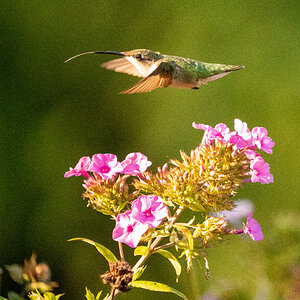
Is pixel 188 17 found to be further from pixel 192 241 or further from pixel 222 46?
pixel 192 241

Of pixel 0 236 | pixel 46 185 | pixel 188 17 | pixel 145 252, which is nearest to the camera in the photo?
pixel 145 252

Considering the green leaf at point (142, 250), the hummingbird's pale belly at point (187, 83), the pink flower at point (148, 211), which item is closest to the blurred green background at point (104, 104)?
the hummingbird's pale belly at point (187, 83)

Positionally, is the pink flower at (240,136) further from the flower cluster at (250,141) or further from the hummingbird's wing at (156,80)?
the hummingbird's wing at (156,80)

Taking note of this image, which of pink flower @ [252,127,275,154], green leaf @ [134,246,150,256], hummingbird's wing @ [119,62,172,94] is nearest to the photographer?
green leaf @ [134,246,150,256]

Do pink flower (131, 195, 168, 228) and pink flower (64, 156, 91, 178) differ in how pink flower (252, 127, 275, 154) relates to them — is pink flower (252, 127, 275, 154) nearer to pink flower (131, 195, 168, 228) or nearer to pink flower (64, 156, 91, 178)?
pink flower (131, 195, 168, 228)

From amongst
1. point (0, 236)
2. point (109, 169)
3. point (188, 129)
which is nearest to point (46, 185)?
point (0, 236)

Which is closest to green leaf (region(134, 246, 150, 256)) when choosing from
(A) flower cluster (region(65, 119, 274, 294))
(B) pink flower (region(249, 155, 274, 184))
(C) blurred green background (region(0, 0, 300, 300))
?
(A) flower cluster (region(65, 119, 274, 294))
